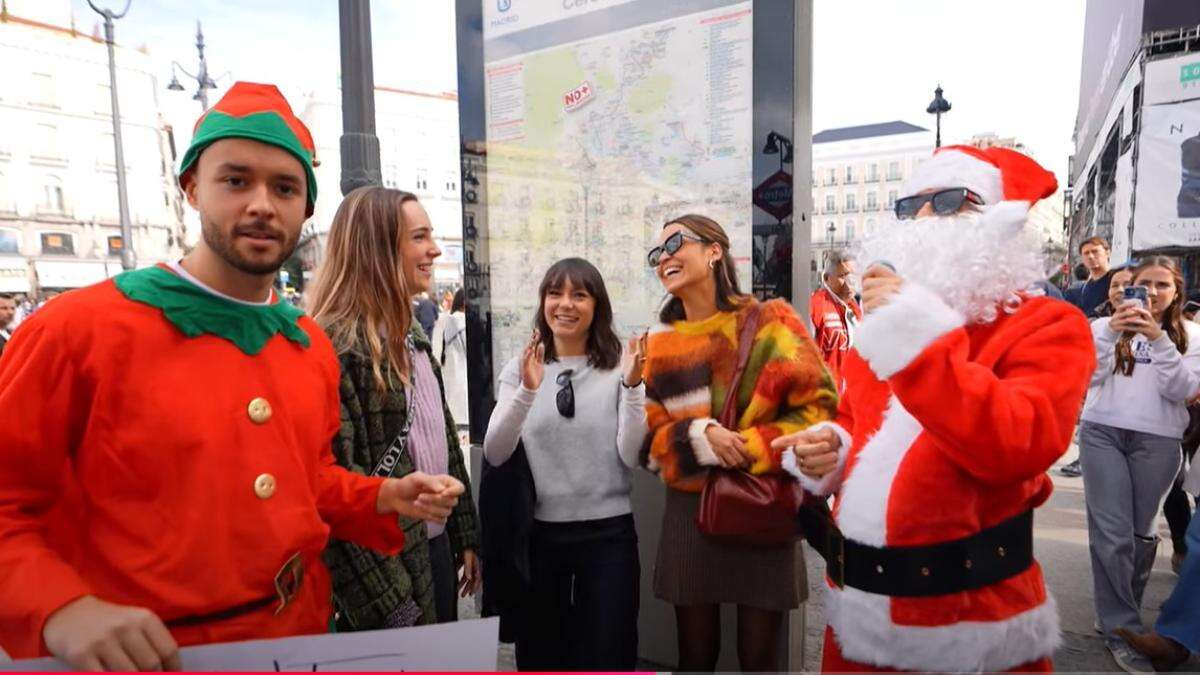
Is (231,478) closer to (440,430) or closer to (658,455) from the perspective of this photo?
(440,430)

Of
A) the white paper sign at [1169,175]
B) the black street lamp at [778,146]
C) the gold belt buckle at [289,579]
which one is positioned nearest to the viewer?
the gold belt buckle at [289,579]

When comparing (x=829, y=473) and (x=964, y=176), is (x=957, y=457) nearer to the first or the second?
(x=829, y=473)

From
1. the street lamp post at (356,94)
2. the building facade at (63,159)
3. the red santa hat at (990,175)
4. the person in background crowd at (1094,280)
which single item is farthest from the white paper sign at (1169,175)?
the building facade at (63,159)

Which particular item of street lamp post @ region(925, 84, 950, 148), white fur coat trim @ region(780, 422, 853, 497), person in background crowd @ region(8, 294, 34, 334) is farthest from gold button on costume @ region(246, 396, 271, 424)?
street lamp post @ region(925, 84, 950, 148)

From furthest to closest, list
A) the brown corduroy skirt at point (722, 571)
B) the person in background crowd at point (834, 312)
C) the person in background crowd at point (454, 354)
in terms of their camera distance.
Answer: the person in background crowd at point (454, 354) < the person in background crowd at point (834, 312) < the brown corduroy skirt at point (722, 571)

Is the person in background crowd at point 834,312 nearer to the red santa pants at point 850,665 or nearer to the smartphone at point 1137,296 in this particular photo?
the smartphone at point 1137,296

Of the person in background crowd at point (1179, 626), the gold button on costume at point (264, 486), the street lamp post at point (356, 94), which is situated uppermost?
the street lamp post at point (356, 94)

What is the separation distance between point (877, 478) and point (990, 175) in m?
0.78

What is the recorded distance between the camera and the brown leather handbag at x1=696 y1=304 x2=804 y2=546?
207cm

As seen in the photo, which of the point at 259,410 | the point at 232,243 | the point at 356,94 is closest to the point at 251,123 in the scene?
the point at 232,243

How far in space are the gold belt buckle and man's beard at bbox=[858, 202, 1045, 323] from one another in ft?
4.66

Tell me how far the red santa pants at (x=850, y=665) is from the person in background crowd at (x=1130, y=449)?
2.12 meters

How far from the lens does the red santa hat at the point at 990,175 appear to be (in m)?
1.61

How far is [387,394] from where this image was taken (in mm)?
1953
